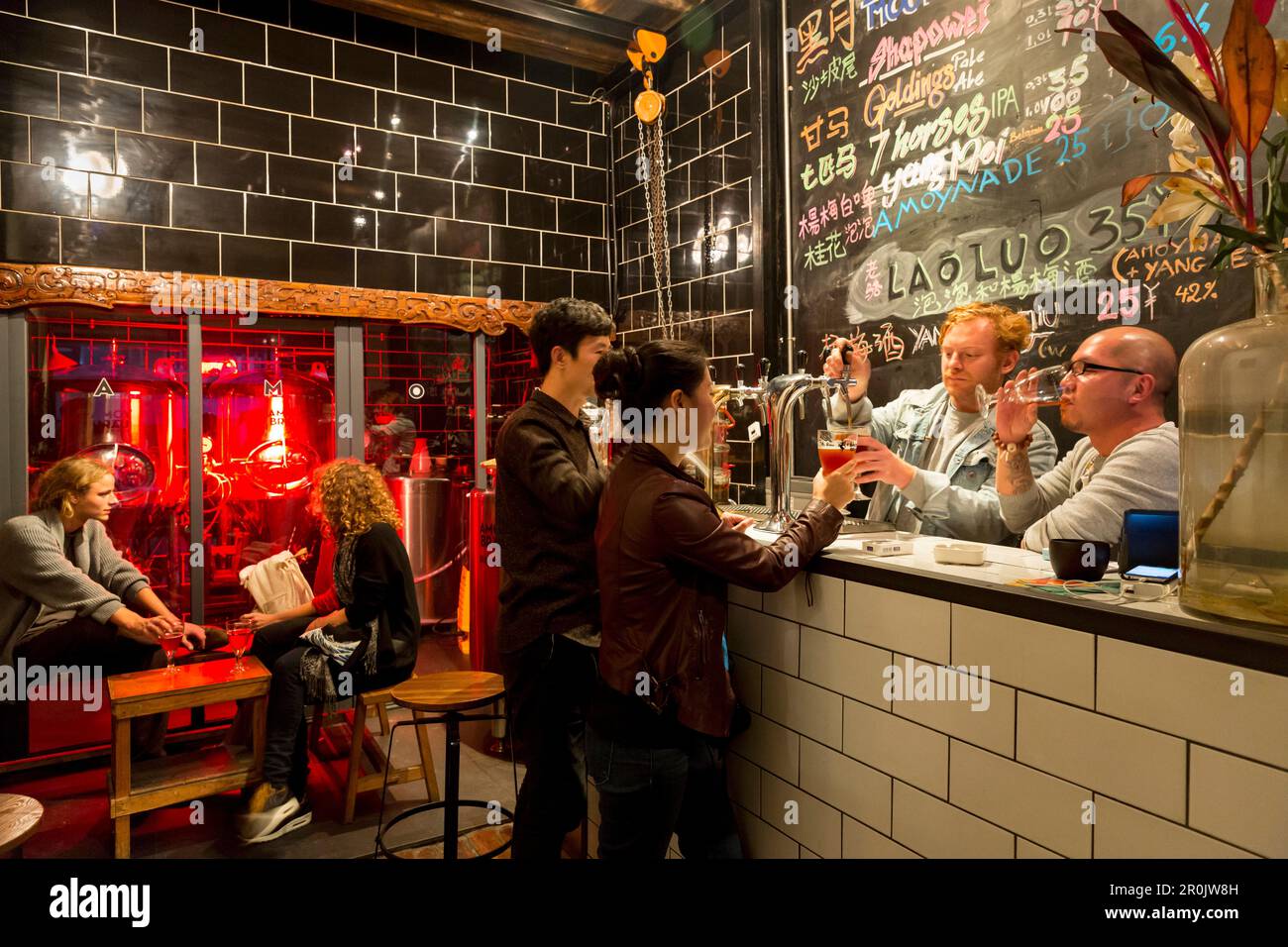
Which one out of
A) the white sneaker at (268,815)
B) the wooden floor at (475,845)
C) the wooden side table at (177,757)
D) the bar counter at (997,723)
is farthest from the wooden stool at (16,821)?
the bar counter at (997,723)

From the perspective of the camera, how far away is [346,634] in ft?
11.1

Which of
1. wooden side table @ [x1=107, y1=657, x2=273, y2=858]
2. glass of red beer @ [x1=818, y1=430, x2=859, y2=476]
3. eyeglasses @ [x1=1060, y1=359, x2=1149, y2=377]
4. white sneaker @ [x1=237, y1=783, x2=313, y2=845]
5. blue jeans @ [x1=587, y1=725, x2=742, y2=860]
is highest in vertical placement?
eyeglasses @ [x1=1060, y1=359, x2=1149, y2=377]

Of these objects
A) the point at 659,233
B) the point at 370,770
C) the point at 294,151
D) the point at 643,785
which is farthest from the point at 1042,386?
the point at 294,151

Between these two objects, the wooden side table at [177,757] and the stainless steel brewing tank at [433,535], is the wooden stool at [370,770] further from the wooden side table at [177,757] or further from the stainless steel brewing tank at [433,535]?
the stainless steel brewing tank at [433,535]

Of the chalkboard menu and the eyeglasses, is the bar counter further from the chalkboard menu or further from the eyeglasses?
the chalkboard menu

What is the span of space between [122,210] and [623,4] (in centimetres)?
247

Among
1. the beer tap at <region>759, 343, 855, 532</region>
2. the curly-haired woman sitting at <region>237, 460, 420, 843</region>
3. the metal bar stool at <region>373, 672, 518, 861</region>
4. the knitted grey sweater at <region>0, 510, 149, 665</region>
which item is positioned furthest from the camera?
the knitted grey sweater at <region>0, 510, 149, 665</region>

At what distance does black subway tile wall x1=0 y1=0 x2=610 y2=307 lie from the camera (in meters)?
3.53

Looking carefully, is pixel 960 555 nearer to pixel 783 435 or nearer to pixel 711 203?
pixel 783 435

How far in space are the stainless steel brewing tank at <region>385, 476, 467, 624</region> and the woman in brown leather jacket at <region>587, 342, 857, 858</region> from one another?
310cm

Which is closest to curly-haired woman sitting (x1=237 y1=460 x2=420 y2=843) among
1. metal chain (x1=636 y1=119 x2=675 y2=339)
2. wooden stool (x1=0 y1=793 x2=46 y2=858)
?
wooden stool (x1=0 y1=793 x2=46 y2=858)

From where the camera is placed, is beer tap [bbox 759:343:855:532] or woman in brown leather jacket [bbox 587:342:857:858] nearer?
woman in brown leather jacket [bbox 587:342:857:858]

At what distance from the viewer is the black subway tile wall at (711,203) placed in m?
3.56

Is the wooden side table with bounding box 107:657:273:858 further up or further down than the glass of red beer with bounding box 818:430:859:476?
further down
